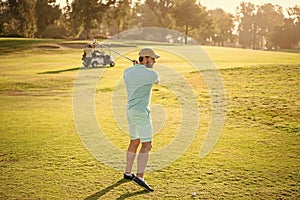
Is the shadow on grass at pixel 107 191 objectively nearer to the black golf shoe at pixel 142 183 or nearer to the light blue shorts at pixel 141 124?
the black golf shoe at pixel 142 183

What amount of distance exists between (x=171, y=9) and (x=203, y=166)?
321ft

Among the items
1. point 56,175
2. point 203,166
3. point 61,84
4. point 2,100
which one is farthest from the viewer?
point 61,84

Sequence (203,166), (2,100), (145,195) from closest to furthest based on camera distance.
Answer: (145,195) < (203,166) < (2,100)

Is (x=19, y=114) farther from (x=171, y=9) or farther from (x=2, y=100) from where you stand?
(x=171, y=9)

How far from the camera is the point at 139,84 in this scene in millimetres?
6359

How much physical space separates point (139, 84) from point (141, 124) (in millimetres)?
625

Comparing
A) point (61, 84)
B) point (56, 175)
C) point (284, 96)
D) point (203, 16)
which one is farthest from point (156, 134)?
point (203, 16)

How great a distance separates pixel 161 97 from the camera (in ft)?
59.3

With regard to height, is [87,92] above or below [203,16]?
below

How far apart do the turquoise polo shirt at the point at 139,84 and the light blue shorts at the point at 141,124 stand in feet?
0.26

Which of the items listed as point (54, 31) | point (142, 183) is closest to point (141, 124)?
point (142, 183)

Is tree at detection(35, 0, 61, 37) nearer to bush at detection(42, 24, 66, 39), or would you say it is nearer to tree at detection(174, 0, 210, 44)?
bush at detection(42, 24, 66, 39)

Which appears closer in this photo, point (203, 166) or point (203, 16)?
point (203, 166)

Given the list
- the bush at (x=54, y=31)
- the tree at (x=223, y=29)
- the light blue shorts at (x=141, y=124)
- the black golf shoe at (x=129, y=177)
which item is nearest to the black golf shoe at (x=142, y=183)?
the black golf shoe at (x=129, y=177)
